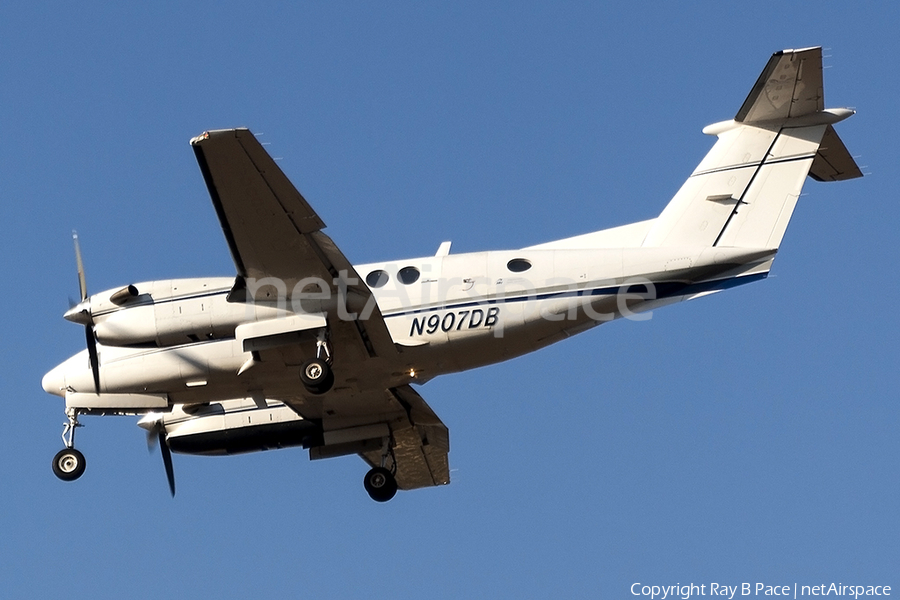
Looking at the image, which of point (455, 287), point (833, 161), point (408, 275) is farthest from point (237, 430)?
point (833, 161)

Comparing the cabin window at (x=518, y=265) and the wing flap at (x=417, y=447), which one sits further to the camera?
the wing flap at (x=417, y=447)

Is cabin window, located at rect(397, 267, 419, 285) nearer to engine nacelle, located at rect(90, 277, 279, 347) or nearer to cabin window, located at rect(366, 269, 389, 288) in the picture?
cabin window, located at rect(366, 269, 389, 288)

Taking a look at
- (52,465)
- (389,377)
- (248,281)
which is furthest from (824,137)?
(52,465)

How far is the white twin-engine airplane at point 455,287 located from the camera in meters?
21.5

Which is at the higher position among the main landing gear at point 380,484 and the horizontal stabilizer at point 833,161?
the horizontal stabilizer at point 833,161

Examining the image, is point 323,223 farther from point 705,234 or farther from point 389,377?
point 705,234

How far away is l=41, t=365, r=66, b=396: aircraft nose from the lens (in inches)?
954

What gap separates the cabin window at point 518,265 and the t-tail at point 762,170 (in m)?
2.21

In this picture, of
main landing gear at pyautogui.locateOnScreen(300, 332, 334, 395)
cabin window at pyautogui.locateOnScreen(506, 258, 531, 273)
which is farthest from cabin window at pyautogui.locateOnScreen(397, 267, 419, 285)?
main landing gear at pyautogui.locateOnScreen(300, 332, 334, 395)

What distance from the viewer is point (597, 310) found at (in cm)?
2183

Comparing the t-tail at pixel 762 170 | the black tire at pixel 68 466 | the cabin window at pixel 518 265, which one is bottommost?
the black tire at pixel 68 466

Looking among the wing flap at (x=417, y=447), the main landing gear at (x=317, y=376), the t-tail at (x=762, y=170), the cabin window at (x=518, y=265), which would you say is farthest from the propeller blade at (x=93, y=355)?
the t-tail at (x=762, y=170)

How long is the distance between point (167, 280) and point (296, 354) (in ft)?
8.89

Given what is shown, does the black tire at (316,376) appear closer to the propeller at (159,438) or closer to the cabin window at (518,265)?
the cabin window at (518,265)
